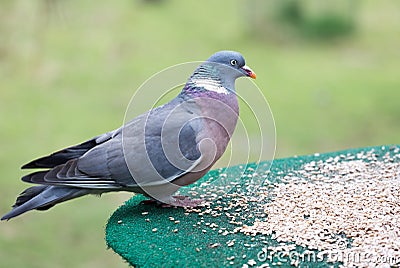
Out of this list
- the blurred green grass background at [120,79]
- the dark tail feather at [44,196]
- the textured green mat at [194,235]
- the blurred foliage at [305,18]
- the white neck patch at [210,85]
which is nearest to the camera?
the textured green mat at [194,235]

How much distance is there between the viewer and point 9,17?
4652 mm

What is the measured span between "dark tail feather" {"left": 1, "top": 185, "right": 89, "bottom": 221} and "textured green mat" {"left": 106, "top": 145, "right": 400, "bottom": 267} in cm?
17

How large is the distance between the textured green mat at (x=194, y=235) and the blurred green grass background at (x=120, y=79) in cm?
212

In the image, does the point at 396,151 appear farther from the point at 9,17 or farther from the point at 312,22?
the point at 312,22

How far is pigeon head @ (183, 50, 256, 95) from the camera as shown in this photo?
2158 mm

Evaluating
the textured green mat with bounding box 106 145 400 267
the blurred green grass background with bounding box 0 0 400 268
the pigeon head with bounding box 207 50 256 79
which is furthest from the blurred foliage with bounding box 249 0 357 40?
the pigeon head with bounding box 207 50 256 79

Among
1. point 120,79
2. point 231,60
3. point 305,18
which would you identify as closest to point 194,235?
point 231,60

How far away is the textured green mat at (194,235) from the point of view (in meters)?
1.75

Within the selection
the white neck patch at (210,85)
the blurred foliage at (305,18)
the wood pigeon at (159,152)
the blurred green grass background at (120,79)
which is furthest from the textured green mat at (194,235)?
the blurred foliage at (305,18)

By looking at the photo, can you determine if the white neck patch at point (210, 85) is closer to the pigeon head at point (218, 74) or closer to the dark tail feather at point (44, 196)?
the pigeon head at point (218, 74)

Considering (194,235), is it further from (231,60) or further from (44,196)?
(231,60)

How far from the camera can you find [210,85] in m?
2.16

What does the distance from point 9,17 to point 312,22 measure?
454 cm

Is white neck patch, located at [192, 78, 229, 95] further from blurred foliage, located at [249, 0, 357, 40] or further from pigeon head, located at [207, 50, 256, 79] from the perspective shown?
blurred foliage, located at [249, 0, 357, 40]
